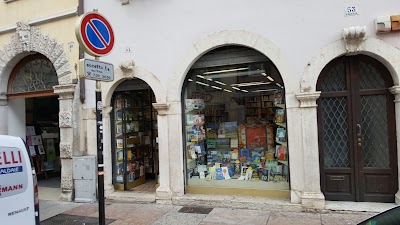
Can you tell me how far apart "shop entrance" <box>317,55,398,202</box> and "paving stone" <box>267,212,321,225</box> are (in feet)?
2.40

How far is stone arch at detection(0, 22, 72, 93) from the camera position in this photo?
7246 mm

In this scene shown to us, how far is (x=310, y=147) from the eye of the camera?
559 cm

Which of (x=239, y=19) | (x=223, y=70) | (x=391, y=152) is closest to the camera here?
(x=391, y=152)

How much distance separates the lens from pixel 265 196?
6.15 meters

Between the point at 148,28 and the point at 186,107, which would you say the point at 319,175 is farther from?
the point at 148,28

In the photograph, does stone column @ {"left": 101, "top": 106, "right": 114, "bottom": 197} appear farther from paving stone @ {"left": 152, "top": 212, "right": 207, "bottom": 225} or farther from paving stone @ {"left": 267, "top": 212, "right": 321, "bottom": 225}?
paving stone @ {"left": 267, "top": 212, "right": 321, "bottom": 225}

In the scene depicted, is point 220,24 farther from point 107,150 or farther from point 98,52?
point 107,150

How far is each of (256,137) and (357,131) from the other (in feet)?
6.29

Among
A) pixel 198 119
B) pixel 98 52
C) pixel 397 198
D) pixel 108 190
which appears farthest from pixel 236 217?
pixel 98 52

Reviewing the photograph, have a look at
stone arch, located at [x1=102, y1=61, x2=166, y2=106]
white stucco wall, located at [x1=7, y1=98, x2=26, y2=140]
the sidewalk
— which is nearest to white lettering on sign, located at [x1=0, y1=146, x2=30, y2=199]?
the sidewalk

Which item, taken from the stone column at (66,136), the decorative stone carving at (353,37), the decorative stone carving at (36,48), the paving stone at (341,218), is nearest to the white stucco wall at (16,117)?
the decorative stone carving at (36,48)

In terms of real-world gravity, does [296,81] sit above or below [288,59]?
below

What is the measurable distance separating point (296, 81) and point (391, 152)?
203 cm

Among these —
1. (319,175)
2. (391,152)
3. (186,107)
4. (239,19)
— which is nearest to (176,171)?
(186,107)
